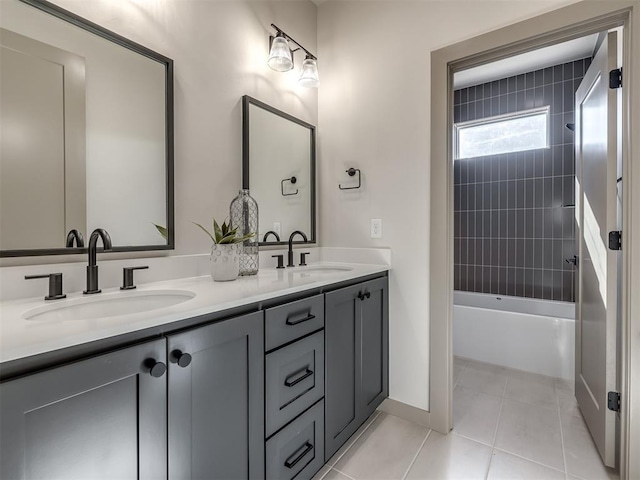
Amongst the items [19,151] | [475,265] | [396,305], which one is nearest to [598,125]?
[396,305]

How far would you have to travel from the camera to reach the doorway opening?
151cm

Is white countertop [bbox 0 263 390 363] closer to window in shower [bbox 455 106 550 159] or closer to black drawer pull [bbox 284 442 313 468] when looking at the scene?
black drawer pull [bbox 284 442 313 468]

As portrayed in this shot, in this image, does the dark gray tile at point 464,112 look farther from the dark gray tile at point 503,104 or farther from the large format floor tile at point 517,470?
the large format floor tile at point 517,470

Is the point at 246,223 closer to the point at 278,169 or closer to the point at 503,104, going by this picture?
the point at 278,169

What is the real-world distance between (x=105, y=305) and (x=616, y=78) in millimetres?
2328

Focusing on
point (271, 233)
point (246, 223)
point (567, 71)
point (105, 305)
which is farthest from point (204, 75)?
point (567, 71)

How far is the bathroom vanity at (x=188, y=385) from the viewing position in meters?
0.59

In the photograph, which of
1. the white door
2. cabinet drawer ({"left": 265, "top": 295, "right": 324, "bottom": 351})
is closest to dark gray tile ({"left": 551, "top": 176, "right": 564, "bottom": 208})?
the white door

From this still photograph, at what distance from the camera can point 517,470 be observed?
1.41 m

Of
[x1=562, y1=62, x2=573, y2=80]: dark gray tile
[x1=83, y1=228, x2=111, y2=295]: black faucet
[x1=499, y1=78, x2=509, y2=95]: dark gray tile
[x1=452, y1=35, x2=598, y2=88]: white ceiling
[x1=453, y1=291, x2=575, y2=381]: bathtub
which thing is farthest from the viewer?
[x1=499, y1=78, x2=509, y2=95]: dark gray tile

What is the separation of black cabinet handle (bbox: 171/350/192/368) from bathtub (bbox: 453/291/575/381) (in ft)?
8.26

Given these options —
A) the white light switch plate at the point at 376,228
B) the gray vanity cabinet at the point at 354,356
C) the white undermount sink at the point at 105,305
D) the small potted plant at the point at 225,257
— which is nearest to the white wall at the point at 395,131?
the white light switch plate at the point at 376,228

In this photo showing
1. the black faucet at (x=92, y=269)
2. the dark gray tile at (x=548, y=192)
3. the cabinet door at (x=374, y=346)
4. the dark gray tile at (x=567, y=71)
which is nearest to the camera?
the black faucet at (x=92, y=269)

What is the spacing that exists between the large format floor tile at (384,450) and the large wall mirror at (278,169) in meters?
1.21
